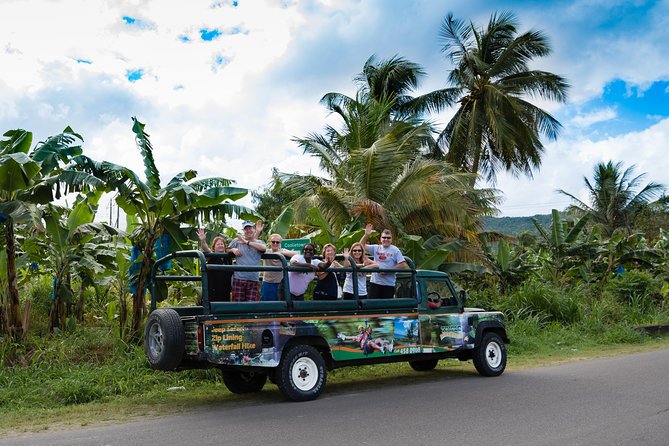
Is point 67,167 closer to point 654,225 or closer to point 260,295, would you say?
point 260,295

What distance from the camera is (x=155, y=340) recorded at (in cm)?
789

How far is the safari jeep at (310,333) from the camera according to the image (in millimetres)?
7531

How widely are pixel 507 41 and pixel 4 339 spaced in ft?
76.1

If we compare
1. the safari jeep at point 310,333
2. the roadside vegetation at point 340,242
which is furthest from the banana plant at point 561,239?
the safari jeep at point 310,333

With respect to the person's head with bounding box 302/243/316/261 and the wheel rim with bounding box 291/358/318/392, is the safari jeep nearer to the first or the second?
the wheel rim with bounding box 291/358/318/392

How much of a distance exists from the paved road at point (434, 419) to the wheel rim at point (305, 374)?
25 cm

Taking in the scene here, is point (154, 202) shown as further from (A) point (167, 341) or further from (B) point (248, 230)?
(A) point (167, 341)

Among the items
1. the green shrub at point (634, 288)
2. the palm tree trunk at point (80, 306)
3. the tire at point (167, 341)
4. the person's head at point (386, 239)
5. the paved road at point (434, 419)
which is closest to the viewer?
the paved road at point (434, 419)

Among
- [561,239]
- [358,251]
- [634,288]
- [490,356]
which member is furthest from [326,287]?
[634,288]

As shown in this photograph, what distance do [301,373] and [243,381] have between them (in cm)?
131

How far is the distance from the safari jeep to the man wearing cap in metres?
0.48

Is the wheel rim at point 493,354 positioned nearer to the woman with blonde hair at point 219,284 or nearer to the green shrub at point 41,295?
the woman with blonde hair at point 219,284

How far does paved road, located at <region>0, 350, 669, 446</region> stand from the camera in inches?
241

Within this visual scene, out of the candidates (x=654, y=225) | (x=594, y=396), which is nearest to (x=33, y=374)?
(x=594, y=396)
